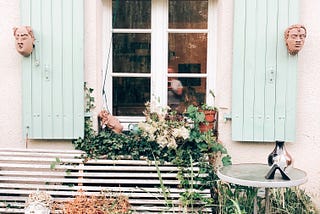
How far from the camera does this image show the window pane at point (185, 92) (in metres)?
4.72

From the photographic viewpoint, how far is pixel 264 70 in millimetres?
4242

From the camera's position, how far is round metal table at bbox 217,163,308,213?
10.7ft

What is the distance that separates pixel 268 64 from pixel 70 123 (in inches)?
78.0

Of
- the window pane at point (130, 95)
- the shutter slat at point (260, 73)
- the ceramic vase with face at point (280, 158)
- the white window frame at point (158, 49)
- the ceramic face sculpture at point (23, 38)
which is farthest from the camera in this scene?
the window pane at point (130, 95)

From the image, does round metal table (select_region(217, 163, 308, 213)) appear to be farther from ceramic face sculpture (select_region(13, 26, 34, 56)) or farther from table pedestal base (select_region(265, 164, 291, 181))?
ceramic face sculpture (select_region(13, 26, 34, 56))

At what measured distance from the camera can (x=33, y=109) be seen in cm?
430

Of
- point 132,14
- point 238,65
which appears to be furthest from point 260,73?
point 132,14

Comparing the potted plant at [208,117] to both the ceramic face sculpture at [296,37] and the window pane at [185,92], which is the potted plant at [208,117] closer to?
the window pane at [185,92]

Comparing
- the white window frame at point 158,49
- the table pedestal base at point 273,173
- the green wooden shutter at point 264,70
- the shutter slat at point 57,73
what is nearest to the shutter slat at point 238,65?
the green wooden shutter at point 264,70

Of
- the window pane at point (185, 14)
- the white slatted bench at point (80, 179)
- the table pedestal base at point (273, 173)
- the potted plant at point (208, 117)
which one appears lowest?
the white slatted bench at point (80, 179)

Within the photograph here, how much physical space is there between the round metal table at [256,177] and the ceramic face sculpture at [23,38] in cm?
211

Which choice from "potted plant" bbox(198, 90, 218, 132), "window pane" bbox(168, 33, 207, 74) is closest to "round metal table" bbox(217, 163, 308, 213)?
"potted plant" bbox(198, 90, 218, 132)

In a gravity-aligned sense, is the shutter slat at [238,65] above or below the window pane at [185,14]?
below

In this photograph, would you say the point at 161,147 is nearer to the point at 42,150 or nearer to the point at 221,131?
the point at 221,131
